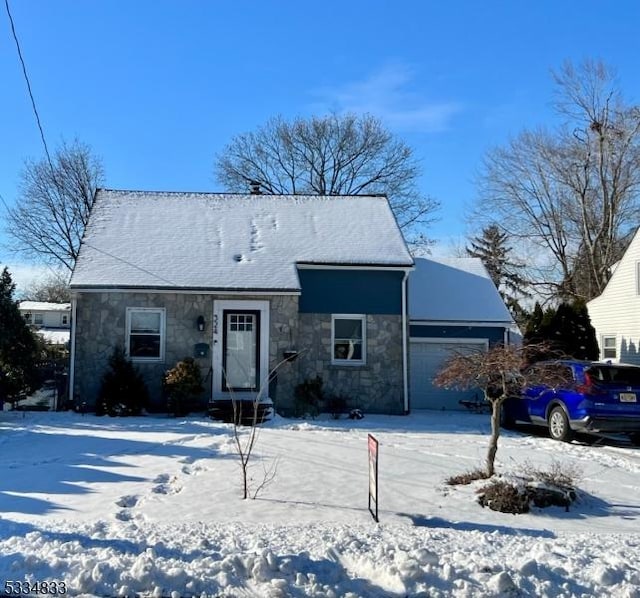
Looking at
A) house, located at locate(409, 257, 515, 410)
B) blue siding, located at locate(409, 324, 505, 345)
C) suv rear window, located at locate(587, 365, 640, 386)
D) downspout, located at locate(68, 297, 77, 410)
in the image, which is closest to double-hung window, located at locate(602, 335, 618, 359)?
house, located at locate(409, 257, 515, 410)

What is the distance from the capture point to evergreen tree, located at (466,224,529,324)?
3950 centimetres

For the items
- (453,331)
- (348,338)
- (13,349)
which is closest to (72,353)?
(13,349)

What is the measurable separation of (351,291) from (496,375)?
349 inches

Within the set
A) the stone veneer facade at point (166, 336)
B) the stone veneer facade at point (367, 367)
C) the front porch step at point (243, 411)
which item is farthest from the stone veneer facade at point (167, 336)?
the front porch step at point (243, 411)

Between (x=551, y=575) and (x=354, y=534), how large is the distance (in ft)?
6.19

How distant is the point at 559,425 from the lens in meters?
14.0

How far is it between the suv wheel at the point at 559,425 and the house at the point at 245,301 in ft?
14.3

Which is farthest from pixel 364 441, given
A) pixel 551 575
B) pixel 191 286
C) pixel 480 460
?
pixel 551 575

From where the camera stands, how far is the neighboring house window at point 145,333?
1684cm

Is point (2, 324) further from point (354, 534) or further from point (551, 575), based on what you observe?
point (551, 575)

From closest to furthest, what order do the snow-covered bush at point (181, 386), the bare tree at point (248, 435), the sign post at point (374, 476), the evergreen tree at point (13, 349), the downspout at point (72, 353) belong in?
1. the sign post at point (374, 476)
2. the bare tree at point (248, 435)
3. the evergreen tree at point (13, 349)
4. the snow-covered bush at point (181, 386)
5. the downspout at point (72, 353)

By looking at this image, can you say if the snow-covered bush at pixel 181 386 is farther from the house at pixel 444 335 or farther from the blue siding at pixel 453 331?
the blue siding at pixel 453 331

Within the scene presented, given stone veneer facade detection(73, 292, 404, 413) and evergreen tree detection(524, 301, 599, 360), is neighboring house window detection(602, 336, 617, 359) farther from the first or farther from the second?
stone veneer facade detection(73, 292, 404, 413)

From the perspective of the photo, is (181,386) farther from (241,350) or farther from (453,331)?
(453,331)
